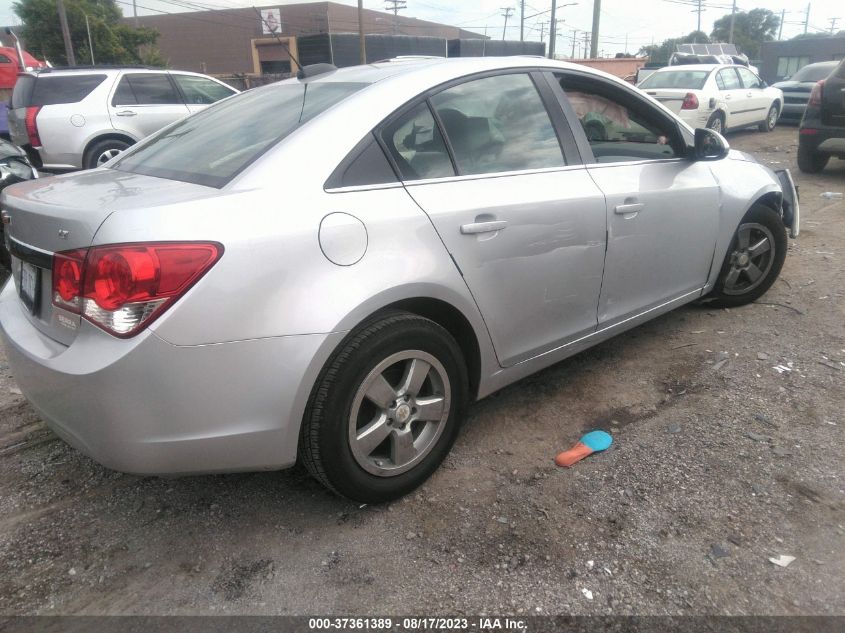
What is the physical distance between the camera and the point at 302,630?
1958mm

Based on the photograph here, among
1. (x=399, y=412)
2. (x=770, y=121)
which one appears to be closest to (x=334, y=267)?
(x=399, y=412)

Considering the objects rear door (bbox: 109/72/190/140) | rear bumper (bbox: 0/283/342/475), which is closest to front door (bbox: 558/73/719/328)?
rear bumper (bbox: 0/283/342/475)

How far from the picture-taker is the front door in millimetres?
3146

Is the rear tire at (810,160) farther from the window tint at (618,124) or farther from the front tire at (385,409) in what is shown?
the front tire at (385,409)

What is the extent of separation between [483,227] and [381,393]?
2.51 ft

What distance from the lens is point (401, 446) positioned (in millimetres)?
2436

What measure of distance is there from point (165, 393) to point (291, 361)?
38 cm

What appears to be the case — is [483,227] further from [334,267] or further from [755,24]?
Result: [755,24]

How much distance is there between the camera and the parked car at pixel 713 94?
39.3 feet

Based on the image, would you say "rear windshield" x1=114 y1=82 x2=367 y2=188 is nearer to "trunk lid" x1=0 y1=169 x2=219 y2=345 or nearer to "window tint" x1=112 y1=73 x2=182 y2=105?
"trunk lid" x1=0 y1=169 x2=219 y2=345

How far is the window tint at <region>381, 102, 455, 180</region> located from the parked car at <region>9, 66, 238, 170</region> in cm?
643

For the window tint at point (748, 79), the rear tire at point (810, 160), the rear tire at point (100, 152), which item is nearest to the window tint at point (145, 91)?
the rear tire at point (100, 152)

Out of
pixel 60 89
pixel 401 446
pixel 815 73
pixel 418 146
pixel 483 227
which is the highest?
pixel 815 73

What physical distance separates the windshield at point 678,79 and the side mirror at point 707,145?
980 cm
